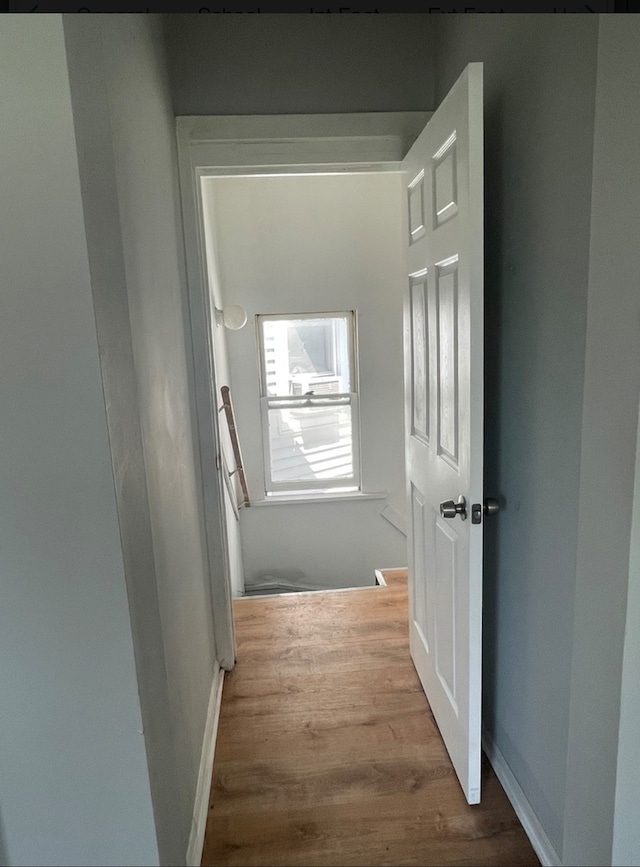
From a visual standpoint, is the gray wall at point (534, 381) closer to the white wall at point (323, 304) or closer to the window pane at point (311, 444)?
the white wall at point (323, 304)

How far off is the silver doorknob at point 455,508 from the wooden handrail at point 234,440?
1.73m

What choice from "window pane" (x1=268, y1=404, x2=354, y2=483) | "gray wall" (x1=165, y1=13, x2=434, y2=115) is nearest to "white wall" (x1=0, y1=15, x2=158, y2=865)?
"gray wall" (x1=165, y1=13, x2=434, y2=115)

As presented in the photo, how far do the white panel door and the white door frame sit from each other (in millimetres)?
163

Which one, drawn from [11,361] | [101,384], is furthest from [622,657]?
[11,361]

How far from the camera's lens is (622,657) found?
680mm

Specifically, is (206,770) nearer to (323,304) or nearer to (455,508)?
(455,508)

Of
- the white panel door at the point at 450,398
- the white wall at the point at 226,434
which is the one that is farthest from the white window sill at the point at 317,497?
the white panel door at the point at 450,398

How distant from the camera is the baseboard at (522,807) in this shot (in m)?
1.06

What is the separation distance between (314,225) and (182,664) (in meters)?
2.38

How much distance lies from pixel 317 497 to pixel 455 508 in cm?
192

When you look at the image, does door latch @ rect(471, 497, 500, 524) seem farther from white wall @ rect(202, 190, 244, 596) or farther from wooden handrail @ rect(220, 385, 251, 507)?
wooden handrail @ rect(220, 385, 251, 507)

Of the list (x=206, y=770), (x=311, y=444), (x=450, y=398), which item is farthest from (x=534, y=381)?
(x=311, y=444)

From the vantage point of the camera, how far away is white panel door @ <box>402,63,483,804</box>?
41.1 inches

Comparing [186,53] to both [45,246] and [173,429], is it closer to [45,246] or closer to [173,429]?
[45,246]
